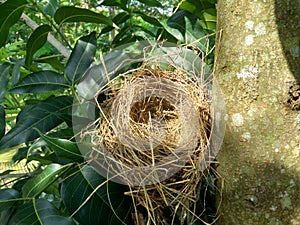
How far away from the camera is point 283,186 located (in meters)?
0.58

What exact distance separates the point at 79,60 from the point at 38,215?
1.25 ft

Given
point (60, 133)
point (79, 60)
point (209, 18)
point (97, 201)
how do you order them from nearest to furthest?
point (97, 201) < point (60, 133) < point (79, 60) < point (209, 18)

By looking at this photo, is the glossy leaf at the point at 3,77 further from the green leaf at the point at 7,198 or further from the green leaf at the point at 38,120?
the green leaf at the point at 7,198

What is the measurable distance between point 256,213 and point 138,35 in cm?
74

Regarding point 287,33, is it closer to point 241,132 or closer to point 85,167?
point 241,132

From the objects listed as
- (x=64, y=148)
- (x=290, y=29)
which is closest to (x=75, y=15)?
(x=64, y=148)

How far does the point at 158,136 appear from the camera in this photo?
0.68 meters

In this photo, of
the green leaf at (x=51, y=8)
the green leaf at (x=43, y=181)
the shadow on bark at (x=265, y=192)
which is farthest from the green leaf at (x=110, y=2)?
the shadow on bark at (x=265, y=192)

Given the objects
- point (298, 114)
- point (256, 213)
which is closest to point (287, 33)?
point (298, 114)

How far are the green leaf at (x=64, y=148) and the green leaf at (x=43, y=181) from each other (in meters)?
0.06

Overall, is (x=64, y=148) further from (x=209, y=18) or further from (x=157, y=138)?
(x=209, y=18)

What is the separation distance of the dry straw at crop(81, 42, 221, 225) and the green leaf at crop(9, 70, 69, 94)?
263 mm

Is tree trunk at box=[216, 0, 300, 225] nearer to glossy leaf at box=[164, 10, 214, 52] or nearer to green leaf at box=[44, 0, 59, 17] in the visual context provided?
glossy leaf at box=[164, 10, 214, 52]

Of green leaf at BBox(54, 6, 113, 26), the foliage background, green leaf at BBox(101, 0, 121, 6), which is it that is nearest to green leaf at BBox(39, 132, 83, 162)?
the foliage background
